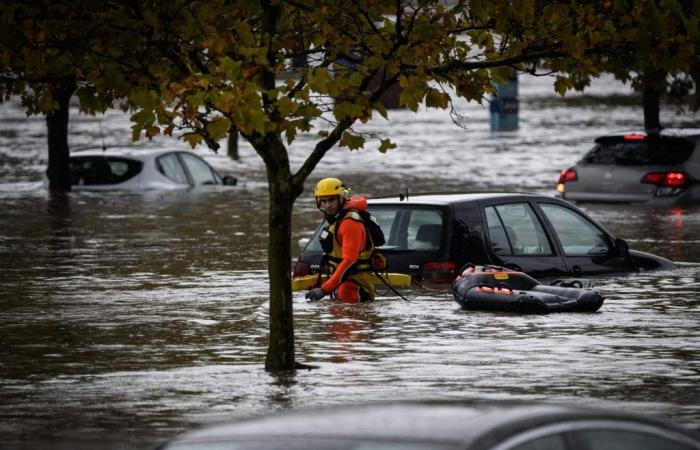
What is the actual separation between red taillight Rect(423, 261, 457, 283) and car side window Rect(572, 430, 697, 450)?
1121cm

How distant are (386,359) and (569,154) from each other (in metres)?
35.9

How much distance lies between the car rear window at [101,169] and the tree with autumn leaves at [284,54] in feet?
65.7

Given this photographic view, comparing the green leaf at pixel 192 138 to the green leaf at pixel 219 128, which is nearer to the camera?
the green leaf at pixel 219 128

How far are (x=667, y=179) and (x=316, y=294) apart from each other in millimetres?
13427

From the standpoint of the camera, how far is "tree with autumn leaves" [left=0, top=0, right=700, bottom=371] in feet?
38.0

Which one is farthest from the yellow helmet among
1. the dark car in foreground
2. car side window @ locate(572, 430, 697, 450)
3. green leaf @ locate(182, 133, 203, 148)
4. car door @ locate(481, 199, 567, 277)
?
car side window @ locate(572, 430, 697, 450)

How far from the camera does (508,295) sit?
1599 centimetres

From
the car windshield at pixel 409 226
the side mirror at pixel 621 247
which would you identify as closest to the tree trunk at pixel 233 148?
the side mirror at pixel 621 247

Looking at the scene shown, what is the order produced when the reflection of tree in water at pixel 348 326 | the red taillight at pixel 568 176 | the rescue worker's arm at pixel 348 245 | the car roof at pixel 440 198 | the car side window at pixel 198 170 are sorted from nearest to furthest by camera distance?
the reflection of tree in water at pixel 348 326
the rescue worker's arm at pixel 348 245
the car roof at pixel 440 198
the red taillight at pixel 568 176
the car side window at pixel 198 170

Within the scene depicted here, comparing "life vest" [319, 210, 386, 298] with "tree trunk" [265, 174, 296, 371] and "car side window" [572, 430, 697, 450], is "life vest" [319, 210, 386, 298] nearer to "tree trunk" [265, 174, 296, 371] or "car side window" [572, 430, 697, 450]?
"tree trunk" [265, 174, 296, 371]

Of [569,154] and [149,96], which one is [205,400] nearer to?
[149,96]

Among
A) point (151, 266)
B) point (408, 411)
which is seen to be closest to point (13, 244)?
point (151, 266)

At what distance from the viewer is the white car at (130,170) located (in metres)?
33.7

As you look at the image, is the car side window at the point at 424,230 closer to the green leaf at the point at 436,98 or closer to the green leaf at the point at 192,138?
the green leaf at the point at 436,98
